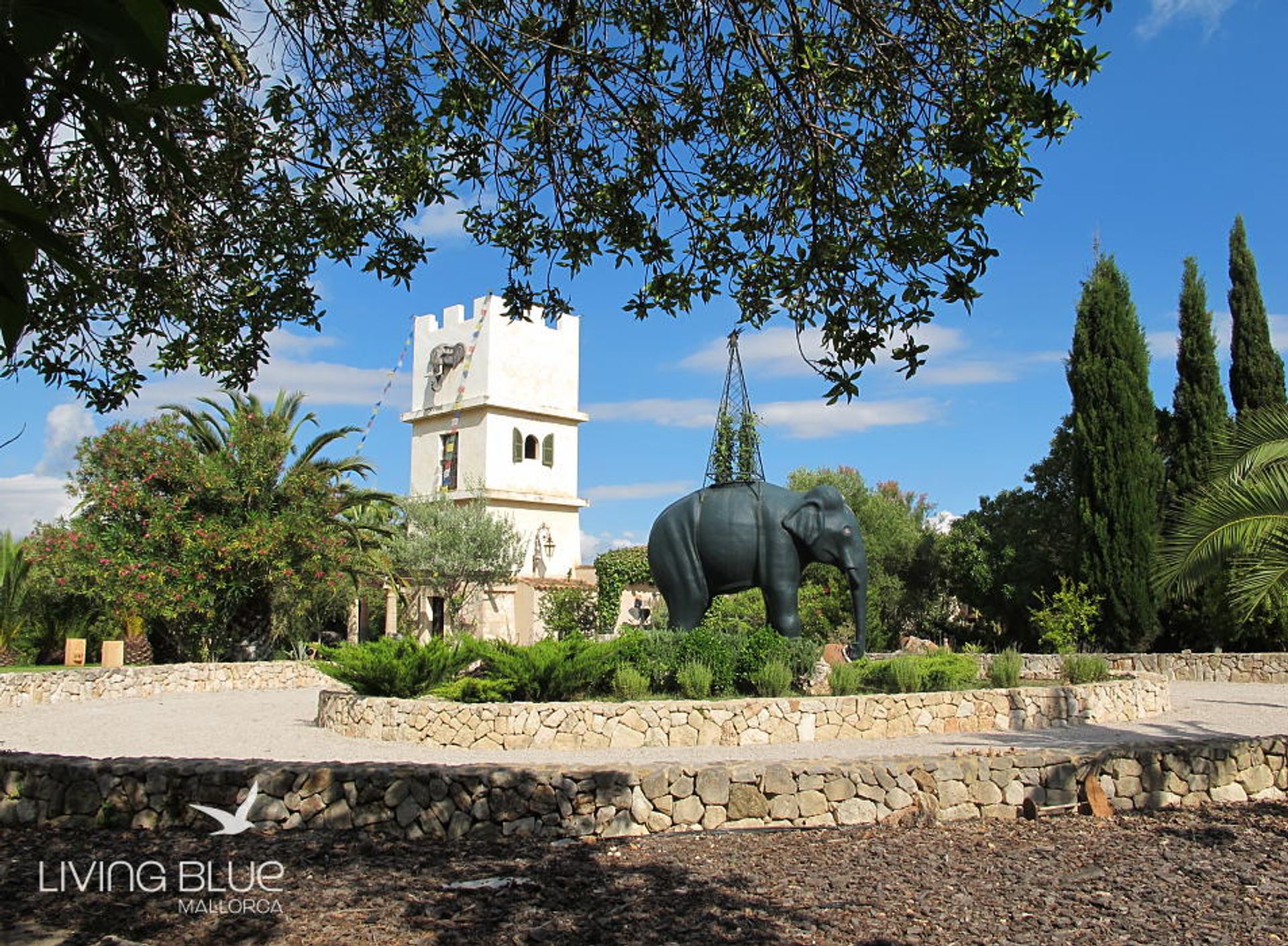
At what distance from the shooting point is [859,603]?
1384cm

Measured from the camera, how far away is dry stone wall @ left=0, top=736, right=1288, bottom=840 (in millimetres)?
6836

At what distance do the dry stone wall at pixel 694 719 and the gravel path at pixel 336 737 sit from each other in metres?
0.19

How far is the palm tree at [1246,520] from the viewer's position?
1070 centimetres

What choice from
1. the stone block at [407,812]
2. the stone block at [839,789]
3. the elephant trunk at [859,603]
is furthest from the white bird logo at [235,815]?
the elephant trunk at [859,603]

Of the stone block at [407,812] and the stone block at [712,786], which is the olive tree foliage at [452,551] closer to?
the stone block at [407,812]

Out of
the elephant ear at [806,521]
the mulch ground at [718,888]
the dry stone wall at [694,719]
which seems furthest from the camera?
the elephant ear at [806,521]

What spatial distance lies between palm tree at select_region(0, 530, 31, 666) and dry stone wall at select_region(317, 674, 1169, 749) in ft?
45.9

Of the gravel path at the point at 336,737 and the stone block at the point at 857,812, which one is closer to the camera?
the stone block at the point at 857,812

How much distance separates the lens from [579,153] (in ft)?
21.2

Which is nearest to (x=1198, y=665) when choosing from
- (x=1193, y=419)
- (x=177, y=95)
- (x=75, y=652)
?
(x=1193, y=419)

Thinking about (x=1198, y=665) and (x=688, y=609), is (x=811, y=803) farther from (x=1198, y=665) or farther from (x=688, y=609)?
(x=1198, y=665)

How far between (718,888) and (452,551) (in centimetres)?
2765

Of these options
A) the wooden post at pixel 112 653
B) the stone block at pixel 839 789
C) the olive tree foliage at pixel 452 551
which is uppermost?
the olive tree foliage at pixel 452 551

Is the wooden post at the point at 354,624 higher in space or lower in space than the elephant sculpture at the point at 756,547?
lower
